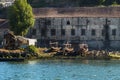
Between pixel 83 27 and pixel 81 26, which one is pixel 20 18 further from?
pixel 83 27

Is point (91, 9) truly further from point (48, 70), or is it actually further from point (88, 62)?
point (48, 70)

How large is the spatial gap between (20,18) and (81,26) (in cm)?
1182

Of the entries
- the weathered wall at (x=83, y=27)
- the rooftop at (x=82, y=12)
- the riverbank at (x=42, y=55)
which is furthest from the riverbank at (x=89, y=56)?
the rooftop at (x=82, y=12)

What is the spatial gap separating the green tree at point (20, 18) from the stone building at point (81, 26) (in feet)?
26.2

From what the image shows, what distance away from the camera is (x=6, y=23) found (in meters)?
124

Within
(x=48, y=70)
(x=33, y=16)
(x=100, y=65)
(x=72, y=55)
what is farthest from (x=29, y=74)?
(x=33, y=16)

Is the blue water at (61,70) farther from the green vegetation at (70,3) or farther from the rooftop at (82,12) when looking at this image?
the green vegetation at (70,3)

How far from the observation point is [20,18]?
113 metres

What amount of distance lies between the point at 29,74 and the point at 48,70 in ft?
19.5

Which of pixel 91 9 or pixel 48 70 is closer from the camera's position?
pixel 48 70

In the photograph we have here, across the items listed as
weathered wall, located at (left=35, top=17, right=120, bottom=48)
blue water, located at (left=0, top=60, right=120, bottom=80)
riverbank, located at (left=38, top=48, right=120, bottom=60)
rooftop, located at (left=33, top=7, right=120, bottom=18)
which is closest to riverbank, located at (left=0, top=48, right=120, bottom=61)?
riverbank, located at (left=38, top=48, right=120, bottom=60)

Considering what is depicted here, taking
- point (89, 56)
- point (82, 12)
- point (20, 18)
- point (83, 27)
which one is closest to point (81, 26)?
point (83, 27)

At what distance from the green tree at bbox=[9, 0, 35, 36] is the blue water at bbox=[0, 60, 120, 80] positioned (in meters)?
17.4

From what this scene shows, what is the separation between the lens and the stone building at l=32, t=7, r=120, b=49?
4638 inches
